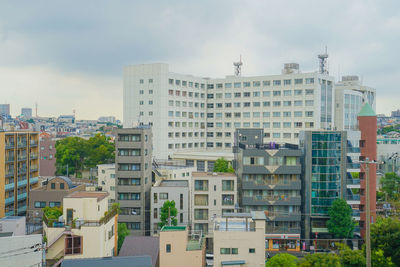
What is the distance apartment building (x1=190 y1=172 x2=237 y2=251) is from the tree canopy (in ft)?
135

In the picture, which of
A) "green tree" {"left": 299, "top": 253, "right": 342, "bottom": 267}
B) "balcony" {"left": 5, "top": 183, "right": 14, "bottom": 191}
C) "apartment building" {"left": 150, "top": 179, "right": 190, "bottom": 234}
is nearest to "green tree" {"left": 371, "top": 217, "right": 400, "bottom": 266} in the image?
"green tree" {"left": 299, "top": 253, "right": 342, "bottom": 267}

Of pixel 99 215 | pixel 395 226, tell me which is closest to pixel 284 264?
pixel 395 226

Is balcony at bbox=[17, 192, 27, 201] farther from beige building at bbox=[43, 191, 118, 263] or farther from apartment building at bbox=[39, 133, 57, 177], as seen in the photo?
apartment building at bbox=[39, 133, 57, 177]

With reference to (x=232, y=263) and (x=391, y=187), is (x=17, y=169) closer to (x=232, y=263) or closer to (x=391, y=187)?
(x=232, y=263)

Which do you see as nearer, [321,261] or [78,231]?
[78,231]

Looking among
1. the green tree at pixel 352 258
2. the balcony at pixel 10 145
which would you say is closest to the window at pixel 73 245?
the green tree at pixel 352 258

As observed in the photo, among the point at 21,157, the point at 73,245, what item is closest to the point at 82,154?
the point at 21,157

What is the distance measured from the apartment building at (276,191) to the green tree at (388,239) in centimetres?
1344

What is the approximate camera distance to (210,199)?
150 feet

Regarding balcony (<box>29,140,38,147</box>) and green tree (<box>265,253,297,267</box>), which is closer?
green tree (<box>265,253,297,267</box>)

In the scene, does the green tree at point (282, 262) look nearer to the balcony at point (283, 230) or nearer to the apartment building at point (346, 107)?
the balcony at point (283, 230)

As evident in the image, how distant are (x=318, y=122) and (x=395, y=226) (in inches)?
2410

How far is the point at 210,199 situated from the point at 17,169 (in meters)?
24.8

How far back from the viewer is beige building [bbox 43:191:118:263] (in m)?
26.6
